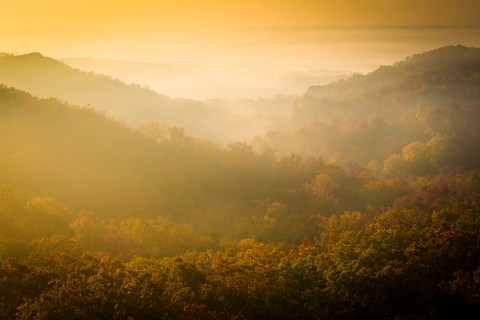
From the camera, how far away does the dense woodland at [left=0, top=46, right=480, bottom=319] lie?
35.6 meters

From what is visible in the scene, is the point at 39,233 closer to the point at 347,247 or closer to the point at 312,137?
the point at 347,247

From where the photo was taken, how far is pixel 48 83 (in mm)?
188500

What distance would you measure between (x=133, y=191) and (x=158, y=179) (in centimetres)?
1118

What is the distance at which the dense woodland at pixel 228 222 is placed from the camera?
35562 mm

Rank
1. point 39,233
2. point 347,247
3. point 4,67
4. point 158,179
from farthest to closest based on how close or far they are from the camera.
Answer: point 4,67 < point 158,179 < point 39,233 < point 347,247

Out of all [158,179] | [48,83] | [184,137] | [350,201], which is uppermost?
[48,83]

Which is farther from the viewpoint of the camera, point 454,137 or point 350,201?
point 454,137

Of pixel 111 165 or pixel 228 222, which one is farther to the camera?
pixel 111 165

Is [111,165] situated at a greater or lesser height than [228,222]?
greater

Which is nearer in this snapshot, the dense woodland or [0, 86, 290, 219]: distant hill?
the dense woodland

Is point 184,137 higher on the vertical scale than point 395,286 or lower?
higher

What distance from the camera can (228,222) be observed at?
300ft

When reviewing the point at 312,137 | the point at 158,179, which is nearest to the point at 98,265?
the point at 158,179

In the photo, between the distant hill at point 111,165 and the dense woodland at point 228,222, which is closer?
the dense woodland at point 228,222
